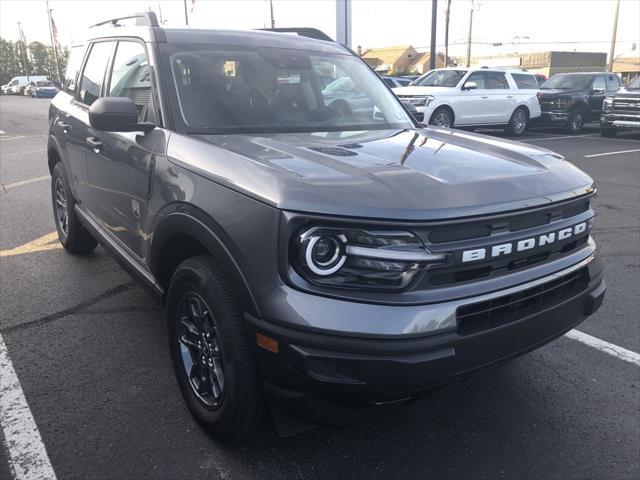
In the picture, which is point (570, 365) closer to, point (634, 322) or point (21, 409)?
point (634, 322)

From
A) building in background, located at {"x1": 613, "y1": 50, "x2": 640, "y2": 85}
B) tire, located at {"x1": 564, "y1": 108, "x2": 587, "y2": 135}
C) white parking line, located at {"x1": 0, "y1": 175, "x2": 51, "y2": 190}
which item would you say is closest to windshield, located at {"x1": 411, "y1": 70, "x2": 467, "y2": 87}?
tire, located at {"x1": 564, "y1": 108, "x2": 587, "y2": 135}

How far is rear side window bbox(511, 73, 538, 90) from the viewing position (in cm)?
1744

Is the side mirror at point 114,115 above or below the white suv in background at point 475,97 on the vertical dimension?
above

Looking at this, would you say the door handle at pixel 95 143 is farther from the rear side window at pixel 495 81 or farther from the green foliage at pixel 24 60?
the green foliage at pixel 24 60

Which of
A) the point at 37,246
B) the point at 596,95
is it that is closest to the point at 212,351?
the point at 37,246

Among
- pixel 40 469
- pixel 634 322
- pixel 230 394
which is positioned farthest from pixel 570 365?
pixel 40 469

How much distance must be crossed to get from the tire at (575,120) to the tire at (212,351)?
17592 mm

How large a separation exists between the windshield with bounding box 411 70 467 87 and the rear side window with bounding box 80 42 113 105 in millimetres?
12384

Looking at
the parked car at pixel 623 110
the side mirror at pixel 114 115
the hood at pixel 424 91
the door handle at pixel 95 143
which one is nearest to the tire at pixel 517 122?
the parked car at pixel 623 110

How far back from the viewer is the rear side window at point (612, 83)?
18906 mm

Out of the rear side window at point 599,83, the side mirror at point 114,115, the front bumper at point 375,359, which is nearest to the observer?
the front bumper at point 375,359

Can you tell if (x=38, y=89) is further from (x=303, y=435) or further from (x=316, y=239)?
(x=316, y=239)

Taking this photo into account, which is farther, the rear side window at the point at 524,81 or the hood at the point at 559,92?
the hood at the point at 559,92

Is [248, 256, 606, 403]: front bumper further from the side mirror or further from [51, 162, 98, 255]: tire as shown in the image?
[51, 162, 98, 255]: tire
